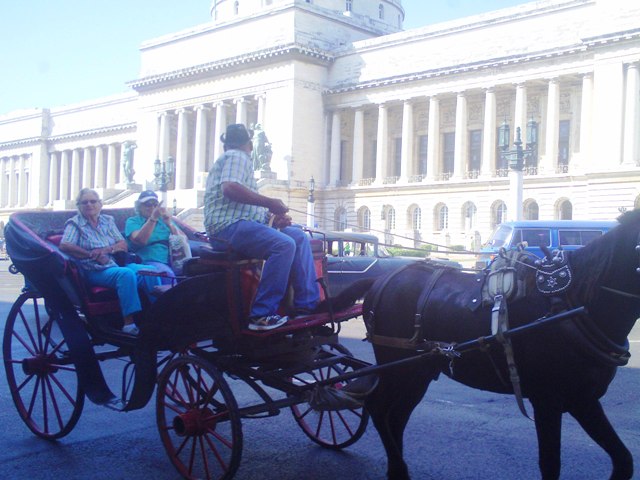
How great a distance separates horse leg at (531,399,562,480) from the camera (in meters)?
4.27

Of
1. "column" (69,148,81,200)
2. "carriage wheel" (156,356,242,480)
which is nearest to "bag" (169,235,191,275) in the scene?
"carriage wheel" (156,356,242,480)

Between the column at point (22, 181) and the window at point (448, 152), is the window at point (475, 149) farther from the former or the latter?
the column at point (22, 181)

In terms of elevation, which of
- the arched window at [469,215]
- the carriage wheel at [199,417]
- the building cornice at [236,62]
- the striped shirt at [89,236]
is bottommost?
the carriage wheel at [199,417]

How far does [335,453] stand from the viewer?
605 cm

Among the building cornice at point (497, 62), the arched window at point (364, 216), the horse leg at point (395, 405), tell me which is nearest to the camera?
the horse leg at point (395, 405)

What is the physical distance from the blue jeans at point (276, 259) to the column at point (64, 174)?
7721cm

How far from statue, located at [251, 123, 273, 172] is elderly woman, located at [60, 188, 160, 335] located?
138 ft

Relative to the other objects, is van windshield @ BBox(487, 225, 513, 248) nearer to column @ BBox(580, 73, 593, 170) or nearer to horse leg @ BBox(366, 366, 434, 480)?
horse leg @ BBox(366, 366, 434, 480)

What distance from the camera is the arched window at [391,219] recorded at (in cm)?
5309

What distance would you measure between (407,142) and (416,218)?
5.12 m

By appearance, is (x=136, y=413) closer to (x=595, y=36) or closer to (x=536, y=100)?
(x=595, y=36)

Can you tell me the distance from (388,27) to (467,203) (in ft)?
80.4

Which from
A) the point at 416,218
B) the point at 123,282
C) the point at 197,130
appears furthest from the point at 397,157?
the point at 123,282

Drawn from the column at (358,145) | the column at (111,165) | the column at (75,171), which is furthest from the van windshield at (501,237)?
the column at (75,171)
